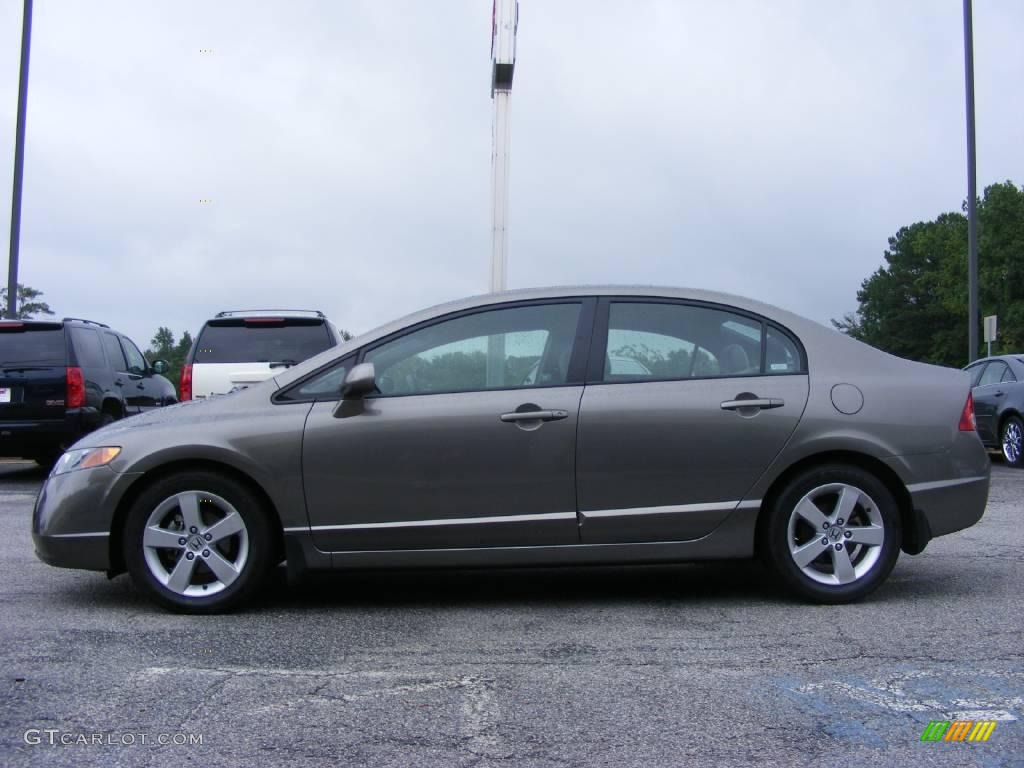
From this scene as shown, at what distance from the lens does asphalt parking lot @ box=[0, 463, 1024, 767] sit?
11.0 feet

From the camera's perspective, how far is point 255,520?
510 cm

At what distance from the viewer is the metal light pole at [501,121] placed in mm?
11547

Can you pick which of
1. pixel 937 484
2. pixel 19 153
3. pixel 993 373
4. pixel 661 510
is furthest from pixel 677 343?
pixel 19 153

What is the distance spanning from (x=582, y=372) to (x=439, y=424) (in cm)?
72

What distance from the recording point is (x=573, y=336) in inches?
212

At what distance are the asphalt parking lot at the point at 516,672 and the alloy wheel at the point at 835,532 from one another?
174 millimetres

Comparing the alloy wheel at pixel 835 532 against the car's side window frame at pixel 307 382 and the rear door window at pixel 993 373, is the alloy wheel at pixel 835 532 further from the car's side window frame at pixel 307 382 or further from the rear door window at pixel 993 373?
the rear door window at pixel 993 373

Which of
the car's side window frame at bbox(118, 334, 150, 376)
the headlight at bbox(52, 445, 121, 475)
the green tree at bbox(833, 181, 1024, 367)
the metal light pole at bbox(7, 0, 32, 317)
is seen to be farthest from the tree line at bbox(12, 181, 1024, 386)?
the headlight at bbox(52, 445, 121, 475)

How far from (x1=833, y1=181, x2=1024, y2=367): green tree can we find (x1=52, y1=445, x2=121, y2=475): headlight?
56.9 meters

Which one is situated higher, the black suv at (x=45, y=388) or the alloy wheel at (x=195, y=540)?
the black suv at (x=45, y=388)

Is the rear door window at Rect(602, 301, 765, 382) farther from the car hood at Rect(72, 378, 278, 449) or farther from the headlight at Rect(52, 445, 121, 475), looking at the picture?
the headlight at Rect(52, 445, 121, 475)

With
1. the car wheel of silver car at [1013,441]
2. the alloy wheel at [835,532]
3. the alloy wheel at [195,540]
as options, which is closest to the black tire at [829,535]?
the alloy wheel at [835,532]

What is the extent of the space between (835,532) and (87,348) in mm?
9402

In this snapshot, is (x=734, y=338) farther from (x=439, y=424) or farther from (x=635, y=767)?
(x=635, y=767)
